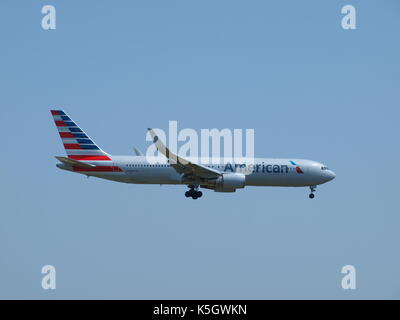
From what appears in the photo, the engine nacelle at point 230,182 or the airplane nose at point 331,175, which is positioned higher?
the airplane nose at point 331,175

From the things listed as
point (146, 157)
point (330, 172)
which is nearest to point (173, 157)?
point (146, 157)

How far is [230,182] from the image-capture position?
249 ft

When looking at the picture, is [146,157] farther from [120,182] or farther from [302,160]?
[302,160]

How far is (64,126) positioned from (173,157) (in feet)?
33.2

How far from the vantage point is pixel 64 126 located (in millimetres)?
79312

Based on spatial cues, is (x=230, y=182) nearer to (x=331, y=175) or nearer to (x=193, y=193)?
(x=193, y=193)

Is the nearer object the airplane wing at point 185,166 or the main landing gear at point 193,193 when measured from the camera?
the airplane wing at point 185,166

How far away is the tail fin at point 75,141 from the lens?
252ft

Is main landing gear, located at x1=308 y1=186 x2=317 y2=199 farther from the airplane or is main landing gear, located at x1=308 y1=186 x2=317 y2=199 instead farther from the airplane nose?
the airplane nose

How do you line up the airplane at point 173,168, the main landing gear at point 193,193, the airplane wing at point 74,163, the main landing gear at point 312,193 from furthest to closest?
the main landing gear at point 312,193 < the main landing gear at point 193,193 < the airplane at point 173,168 < the airplane wing at point 74,163

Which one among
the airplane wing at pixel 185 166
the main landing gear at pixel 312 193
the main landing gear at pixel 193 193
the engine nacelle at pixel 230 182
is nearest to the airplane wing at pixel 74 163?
the airplane wing at pixel 185 166

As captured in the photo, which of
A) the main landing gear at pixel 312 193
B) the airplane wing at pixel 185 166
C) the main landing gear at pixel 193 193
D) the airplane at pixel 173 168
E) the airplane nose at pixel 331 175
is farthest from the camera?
the airplane nose at pixel 331 175

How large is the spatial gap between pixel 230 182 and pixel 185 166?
12.2 ft

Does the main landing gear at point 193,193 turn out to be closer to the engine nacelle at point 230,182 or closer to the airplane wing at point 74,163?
the engine nacelle at point 230,182
